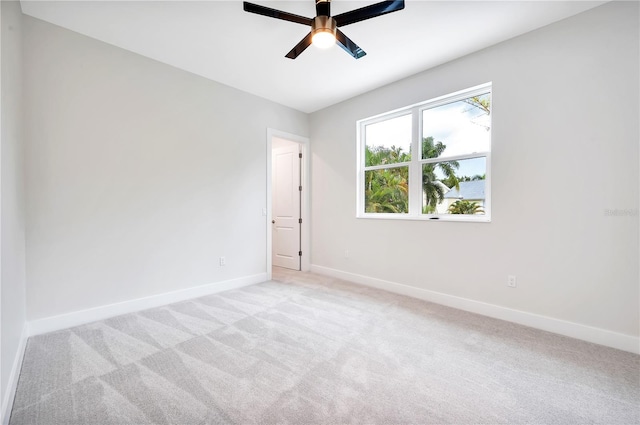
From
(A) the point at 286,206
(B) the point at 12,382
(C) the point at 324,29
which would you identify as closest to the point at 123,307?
(B) the point at 12,382

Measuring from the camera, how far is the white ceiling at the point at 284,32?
87.0 inches

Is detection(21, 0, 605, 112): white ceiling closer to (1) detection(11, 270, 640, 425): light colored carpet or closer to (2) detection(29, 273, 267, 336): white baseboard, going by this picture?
(2) detection(29, 273, 267, 336): white baseboard

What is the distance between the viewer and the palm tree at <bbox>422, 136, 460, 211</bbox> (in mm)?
3127

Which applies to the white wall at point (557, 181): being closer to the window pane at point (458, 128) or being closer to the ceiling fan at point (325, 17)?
the window pane at point (458, 128)

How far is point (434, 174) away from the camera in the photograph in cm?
328

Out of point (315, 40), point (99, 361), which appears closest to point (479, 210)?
point (315, 40)

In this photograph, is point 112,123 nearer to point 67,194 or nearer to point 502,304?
point 67,194

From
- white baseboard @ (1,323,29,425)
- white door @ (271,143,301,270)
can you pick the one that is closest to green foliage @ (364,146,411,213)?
white door @ (271,143,301,270)

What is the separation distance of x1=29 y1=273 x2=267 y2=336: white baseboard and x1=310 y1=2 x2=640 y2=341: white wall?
8.36 ft

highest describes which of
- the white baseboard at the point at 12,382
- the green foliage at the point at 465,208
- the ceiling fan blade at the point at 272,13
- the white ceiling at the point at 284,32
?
the white ceiling at the point at 284,32

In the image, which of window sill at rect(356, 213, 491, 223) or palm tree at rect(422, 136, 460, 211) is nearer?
window sill at rect(356, 213, 491, 223)

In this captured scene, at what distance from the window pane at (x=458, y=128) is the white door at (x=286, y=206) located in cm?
227

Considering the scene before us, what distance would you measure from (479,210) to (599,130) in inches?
44.1

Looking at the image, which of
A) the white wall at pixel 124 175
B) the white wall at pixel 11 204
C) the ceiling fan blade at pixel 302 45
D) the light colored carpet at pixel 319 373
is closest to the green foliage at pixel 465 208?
the light colored carpet at pixel 319 373
